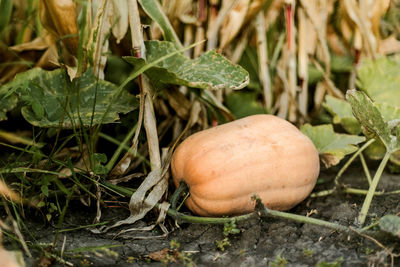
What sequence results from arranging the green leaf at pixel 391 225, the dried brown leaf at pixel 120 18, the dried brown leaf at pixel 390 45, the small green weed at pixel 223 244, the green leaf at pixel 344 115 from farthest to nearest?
the dried brown leaf at pixel 390 45 → the green leaf at pixel 344 115 → the dried brown leaf at pixel 120 18 → the small green weed at pixel 223 244 → the green leaf at pixel 391 225

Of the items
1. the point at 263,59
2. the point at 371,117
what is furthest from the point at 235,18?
the point at 371,117

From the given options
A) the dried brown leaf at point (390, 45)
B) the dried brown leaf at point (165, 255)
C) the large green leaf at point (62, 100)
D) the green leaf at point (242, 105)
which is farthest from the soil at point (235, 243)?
the dried brown leaf at point (390, 45)

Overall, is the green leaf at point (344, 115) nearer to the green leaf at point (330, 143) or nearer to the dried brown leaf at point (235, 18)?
the green leaf at point (330, 143)

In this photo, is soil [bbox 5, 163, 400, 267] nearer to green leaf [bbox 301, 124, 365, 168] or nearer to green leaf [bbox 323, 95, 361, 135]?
green leaf [bbox 301, 124, 365, 168]

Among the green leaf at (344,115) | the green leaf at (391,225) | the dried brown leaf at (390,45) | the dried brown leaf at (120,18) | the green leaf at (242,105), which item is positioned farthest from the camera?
the dried brown leaf at (390,45)

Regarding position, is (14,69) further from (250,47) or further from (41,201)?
(250,47)

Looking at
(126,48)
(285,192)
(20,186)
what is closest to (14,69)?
(126,48)

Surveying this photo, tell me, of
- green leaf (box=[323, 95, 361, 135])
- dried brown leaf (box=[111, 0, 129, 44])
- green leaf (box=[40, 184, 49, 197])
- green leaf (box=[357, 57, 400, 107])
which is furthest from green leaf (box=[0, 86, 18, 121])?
green leaf (box=[357, 57, 400, 107])
